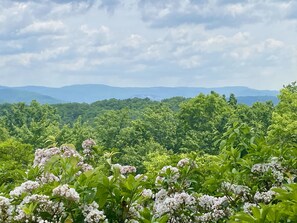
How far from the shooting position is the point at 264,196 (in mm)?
3986

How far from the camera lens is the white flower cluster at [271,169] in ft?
13.9

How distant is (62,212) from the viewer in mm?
3396

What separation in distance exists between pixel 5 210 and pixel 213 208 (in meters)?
1.59

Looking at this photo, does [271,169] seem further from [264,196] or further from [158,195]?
[158,195]

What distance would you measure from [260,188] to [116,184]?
4.53 feet

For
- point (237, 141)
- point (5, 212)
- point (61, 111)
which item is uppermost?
point (237, 141)

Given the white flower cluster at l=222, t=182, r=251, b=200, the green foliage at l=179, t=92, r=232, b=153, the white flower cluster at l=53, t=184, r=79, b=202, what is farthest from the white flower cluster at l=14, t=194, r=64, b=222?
the green foliage at l=179, t=92, r=232, b=153

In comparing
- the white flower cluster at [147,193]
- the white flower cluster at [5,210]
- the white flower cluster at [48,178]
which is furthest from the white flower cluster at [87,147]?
the white flower cluster at [5,210]

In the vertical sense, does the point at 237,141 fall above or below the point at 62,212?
above

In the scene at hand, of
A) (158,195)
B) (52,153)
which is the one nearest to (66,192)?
(158,195)

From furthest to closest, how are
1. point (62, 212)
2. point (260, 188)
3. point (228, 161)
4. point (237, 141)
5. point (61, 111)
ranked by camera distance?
point (61, 111) → point (237, 141) → point (228, 161) → point (260, 188) → point (62, 212)

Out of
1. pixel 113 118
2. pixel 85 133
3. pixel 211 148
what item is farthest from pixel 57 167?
pixel 113 118

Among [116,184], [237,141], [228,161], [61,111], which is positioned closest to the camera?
[116,184]

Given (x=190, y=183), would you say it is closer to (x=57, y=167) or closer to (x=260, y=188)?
(x=260, y=188)
